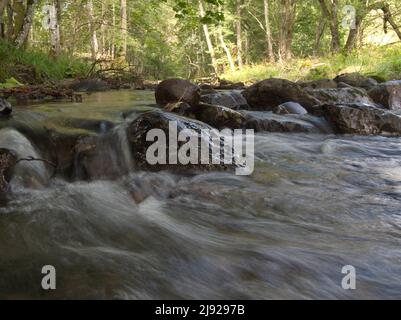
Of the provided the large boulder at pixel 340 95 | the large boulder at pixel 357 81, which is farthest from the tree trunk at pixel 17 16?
the large boulder at pixel 357 81

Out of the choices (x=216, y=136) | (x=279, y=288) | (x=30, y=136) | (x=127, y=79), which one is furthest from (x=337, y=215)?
(x=127, y=79)

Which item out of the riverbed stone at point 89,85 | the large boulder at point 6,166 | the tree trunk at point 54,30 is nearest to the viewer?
the large boulder at point 6,166

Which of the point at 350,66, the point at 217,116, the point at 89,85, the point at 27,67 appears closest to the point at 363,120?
the point at 217,116

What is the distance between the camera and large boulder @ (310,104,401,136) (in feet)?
21.7

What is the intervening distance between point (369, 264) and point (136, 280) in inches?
53.3

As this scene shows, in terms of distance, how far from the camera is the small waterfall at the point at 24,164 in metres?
3.24

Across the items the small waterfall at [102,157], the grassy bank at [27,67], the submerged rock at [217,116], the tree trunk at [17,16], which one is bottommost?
the small waterfall at [102,157]

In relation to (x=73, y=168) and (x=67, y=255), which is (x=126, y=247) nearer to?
(x=67, y=255)

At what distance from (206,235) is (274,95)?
598 centimetres

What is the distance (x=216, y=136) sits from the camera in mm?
4699

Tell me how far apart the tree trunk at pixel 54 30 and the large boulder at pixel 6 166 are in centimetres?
877

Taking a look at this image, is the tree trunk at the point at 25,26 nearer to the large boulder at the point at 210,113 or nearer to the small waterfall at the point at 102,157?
the large boulder at the point at 210,113

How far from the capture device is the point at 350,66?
1453 cm

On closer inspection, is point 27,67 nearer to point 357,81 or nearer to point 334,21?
point 357,81
